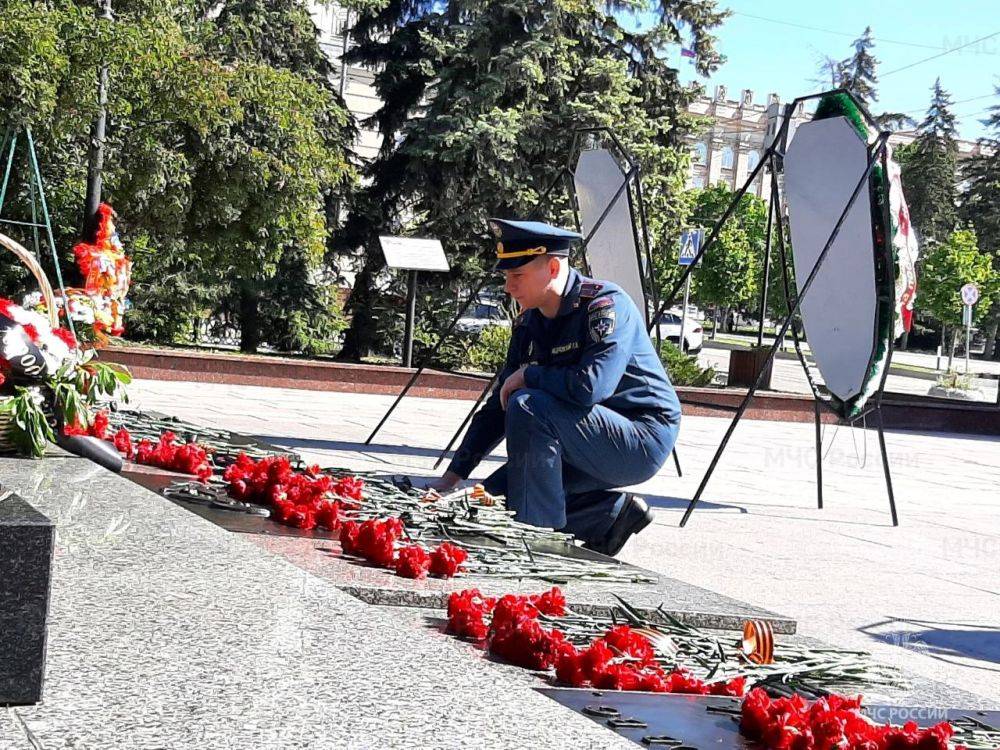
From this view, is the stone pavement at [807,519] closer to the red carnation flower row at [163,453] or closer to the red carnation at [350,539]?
the red carnation at [350,539]

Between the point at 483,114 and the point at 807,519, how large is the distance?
517 inches

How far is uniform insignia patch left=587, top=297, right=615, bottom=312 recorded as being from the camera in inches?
201

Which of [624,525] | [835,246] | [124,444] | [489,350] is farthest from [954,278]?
[124,444]

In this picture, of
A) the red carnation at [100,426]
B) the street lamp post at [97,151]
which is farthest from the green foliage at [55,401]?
the street lamp post at [97,151]

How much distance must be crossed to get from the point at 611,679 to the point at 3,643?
4.00 feet

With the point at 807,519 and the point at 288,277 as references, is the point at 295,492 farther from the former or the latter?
the point at 288,277

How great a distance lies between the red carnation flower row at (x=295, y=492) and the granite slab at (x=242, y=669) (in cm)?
91

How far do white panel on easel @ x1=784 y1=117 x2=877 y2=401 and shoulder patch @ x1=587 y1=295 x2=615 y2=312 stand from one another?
3816mm

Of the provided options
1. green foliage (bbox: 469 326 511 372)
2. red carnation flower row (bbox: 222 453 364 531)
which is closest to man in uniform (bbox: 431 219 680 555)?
red carnation flower row (bbox: 222 453 364 531)

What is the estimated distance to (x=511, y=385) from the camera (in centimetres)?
526

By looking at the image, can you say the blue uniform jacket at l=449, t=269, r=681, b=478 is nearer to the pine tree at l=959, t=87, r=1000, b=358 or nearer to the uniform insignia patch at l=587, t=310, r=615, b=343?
the uniform insignia patch at l=587, t=310, r=615, b=343

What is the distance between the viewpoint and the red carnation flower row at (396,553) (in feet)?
11.6

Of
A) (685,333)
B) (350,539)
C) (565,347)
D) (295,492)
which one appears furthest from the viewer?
(685,333)

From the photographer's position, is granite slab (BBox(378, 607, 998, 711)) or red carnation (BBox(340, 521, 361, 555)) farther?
red carnation (BBox(340, 521, 361, 555))
